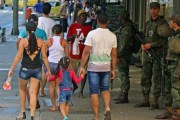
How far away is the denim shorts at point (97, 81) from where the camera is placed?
22.2 feet

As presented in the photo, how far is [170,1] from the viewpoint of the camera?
34.1 ft

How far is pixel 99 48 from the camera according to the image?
22.1ft

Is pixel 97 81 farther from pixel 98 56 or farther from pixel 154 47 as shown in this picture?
pixel 154 47

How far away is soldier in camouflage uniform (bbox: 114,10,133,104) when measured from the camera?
820 centimetres

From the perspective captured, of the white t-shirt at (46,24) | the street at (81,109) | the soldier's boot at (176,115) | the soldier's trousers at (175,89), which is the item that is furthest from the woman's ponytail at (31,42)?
the soldier's boot at (176,115)

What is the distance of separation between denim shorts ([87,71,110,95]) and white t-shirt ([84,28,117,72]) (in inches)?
3.3

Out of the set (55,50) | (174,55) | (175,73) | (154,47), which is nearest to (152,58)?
(154,47)

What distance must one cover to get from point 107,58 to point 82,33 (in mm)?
1983

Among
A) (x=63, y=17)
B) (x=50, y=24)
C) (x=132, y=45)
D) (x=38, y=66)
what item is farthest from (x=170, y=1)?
(x=63, y=17)

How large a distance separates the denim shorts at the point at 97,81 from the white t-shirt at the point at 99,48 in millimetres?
83

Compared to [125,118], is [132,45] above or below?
above

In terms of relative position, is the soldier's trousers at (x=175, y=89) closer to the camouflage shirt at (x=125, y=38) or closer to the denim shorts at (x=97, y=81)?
the denim shorts at (x=97, y=81)

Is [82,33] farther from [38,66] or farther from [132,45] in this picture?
[38,66]

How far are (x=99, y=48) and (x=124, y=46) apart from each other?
1.57m
